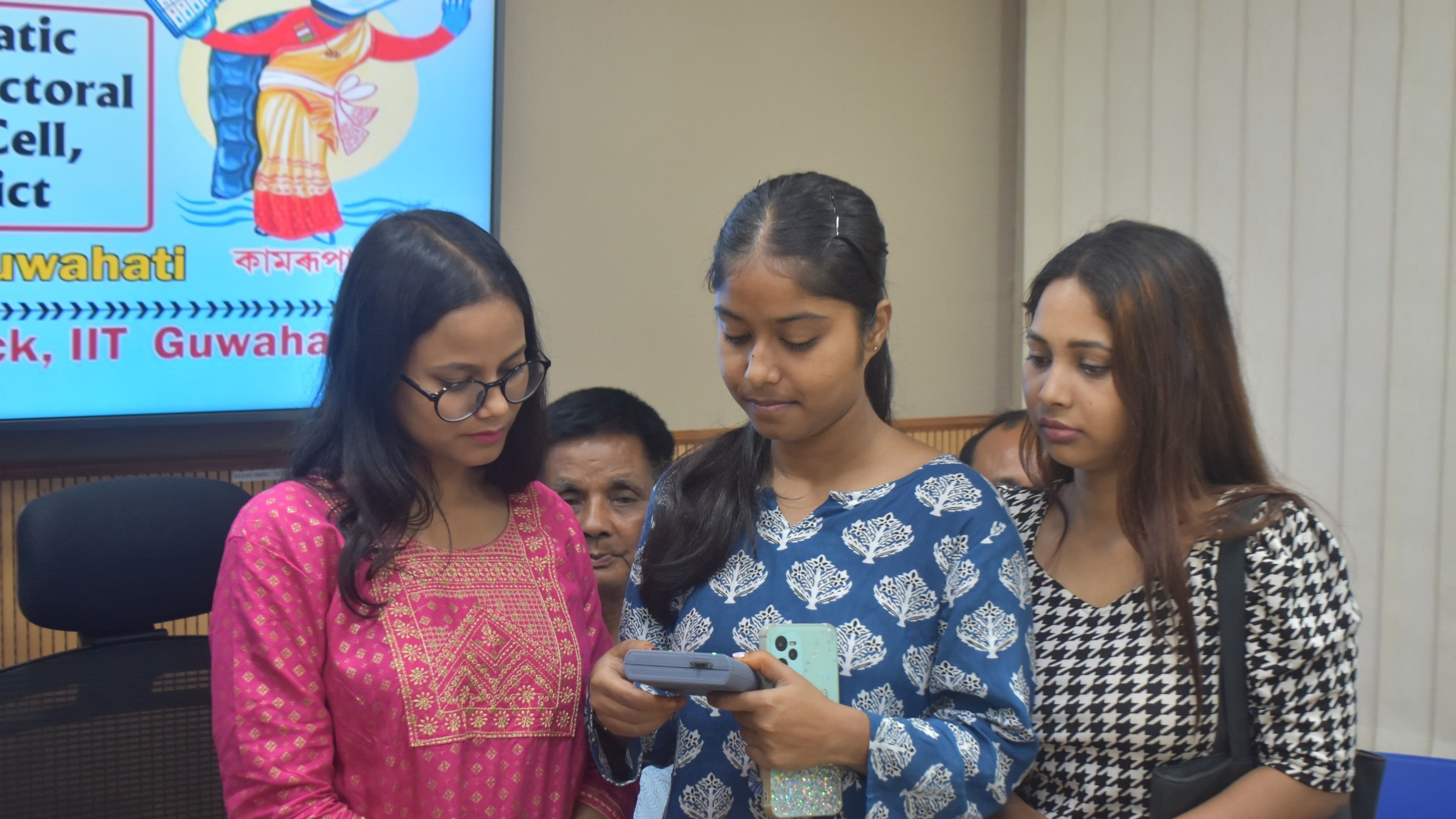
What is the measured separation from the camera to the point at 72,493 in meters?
1.67

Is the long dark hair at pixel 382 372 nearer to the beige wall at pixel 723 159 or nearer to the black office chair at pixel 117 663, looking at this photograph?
the black office chair at pixel 117 663

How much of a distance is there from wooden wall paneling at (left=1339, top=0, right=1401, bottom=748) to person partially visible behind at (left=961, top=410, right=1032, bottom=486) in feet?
2.81

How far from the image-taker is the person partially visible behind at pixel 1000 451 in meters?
2.52

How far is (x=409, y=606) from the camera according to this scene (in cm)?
134

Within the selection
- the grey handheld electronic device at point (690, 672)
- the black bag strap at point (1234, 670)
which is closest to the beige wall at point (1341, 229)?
the black bag strap at point (1234, 670)

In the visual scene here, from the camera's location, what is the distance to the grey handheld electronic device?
114 centimetres

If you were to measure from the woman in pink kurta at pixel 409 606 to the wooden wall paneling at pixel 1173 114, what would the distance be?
2.38 m

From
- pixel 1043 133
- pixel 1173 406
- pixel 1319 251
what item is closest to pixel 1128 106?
pixel 1043 133

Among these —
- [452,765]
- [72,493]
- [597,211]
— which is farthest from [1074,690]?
[597,211]

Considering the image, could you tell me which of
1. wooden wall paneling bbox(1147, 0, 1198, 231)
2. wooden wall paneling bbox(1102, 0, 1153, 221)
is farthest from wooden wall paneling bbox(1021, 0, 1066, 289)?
wooden wall paneling bbox(1147, 0, 1198, 231)

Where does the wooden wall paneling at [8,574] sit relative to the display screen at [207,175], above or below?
below

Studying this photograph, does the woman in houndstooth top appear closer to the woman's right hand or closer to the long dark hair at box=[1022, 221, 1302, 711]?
the long dark hair at box=[1022, 221, 1302, 711]

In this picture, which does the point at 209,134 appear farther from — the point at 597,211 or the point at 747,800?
the point at 747,800

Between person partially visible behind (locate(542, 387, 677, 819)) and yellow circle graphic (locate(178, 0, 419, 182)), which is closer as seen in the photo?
person partially visible behind (locate(542, 387, 677, 819))
